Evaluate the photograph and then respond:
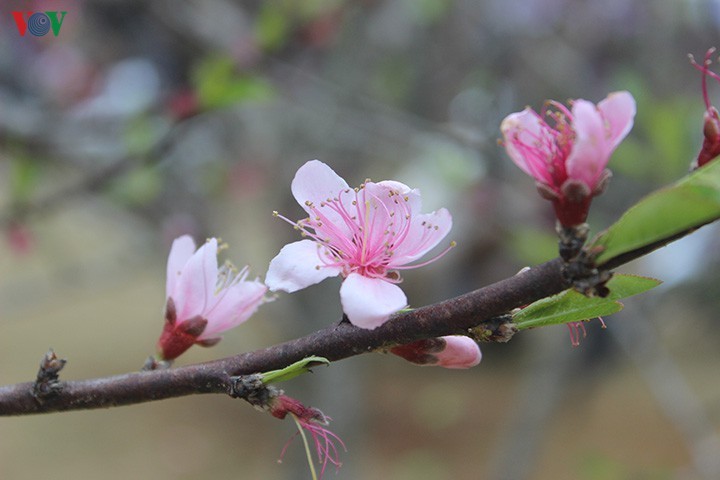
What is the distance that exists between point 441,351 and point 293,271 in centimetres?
14

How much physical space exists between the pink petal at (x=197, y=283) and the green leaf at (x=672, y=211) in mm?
386

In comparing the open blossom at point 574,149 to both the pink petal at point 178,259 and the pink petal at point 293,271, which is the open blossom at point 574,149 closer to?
the pink petal at point 293,271

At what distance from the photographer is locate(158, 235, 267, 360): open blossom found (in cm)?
69

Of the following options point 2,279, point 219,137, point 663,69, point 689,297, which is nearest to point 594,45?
point 663,69

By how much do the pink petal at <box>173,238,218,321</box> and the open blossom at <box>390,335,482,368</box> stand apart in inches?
8.5

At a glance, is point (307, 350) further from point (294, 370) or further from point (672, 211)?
point (672, 211)

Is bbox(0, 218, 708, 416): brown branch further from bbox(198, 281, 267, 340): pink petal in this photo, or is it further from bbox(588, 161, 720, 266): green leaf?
bbox(198, 281, 267, 340): pink petal

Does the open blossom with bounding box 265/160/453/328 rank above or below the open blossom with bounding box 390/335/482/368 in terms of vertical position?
above

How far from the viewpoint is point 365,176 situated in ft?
11.0

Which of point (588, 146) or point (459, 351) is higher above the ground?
point (588, 146)

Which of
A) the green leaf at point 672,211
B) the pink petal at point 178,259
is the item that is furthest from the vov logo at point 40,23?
the green leaf at point 672,211

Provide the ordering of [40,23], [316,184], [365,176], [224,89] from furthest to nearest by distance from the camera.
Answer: [365,176], [40,23], [224,89], [316,184]

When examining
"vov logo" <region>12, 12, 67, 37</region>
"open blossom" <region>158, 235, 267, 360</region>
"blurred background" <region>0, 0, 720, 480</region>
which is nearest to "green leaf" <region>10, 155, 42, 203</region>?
"blurred background" <region>0, 0, 720, 480</region>

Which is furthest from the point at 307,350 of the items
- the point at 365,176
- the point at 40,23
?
the point at 365,176
